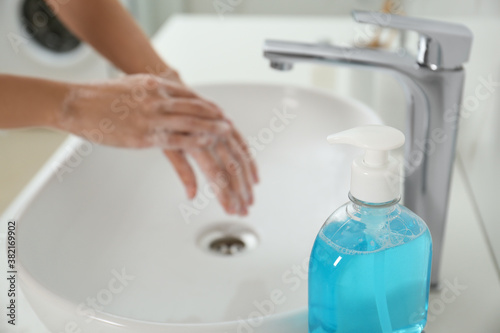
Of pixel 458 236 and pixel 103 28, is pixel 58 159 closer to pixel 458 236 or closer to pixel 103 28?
pixel 103 28

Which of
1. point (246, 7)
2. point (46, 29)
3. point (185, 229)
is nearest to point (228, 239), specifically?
point (185, 229)

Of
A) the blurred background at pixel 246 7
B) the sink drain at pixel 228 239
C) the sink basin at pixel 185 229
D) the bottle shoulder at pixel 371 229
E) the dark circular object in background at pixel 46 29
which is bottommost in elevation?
the dark circular object in background at pixel 46 29

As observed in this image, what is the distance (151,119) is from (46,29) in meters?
1.94

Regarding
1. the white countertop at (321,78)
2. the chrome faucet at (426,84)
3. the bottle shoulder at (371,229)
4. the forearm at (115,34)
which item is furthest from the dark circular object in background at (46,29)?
the bottle shoulder at (371,229)

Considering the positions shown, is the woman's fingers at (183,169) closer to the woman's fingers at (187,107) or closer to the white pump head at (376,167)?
the woman's fingers at (187,107)

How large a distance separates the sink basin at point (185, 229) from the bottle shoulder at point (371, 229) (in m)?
0.08

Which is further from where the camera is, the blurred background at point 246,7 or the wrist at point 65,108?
the blurred background at point 246,7

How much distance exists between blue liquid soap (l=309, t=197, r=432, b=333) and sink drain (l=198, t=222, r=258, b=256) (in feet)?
1.05

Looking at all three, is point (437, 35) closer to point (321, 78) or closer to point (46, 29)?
point (321, 78)

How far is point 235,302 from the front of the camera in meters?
0.60

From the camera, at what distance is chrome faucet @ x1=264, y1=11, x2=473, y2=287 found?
47cm

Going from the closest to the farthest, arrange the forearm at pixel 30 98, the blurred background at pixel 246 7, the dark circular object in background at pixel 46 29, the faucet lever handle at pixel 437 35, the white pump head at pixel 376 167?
the white pump head at pixel 376 167, the faucet lever handle at pixel 437 35, the forearm at pixel 30 98, the blurred background at pixel 246 7, the dark circular object in background at pixel 46 29

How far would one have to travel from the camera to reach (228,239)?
73cm

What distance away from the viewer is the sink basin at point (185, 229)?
545 millimetres
